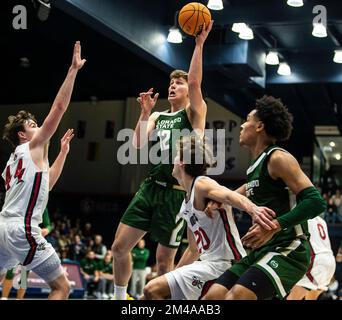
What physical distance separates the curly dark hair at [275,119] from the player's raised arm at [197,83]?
4.13 feet

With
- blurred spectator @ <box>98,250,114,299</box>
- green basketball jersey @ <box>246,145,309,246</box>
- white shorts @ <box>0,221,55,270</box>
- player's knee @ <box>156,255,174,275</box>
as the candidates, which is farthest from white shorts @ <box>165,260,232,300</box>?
blurred spectator @ <box>98,250,114,299</box>

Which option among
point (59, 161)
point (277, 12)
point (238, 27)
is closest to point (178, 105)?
point (59, 161)

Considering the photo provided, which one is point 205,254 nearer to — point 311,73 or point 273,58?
point 273,58

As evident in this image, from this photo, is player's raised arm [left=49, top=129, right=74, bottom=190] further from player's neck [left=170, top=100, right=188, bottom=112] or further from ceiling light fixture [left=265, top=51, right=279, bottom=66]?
ceiling light fixture [left=265, top=51, right=279, bottom=66]

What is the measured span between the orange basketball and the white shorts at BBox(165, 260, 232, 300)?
2.49 meters

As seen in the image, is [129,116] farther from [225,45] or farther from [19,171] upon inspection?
[19,171]

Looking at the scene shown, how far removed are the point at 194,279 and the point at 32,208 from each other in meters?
1.61

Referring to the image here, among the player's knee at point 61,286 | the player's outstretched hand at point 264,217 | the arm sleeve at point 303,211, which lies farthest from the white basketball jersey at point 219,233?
the player's knee at point 61,286

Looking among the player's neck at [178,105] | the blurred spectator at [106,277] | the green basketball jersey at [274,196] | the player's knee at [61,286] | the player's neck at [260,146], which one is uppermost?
the player's neck at [178,105]

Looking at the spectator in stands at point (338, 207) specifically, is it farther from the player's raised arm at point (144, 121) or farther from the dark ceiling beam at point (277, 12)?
the player's raised arm at point (144, 121)

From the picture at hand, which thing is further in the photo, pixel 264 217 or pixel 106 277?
pixel 106 277

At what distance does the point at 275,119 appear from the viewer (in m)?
5.43

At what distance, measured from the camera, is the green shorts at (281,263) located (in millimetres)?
4949

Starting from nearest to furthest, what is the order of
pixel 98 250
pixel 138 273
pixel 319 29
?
pixel 319 29
pixel 138 273
pixel 98 250
